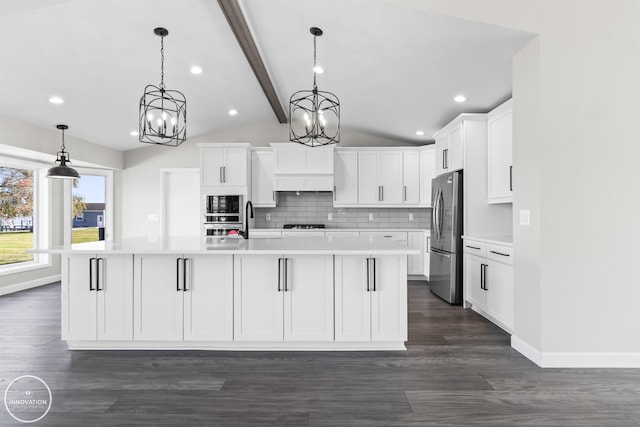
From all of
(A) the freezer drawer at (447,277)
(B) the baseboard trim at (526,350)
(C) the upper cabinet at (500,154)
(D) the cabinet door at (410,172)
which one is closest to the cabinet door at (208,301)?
(B) the baseboard trim at (526,350)

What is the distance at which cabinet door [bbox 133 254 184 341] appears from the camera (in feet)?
9.52

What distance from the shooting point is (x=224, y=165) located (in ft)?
19.5

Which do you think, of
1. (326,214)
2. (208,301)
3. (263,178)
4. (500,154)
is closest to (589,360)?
(500,154)

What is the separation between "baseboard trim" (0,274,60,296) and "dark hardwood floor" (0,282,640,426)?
2.32 m

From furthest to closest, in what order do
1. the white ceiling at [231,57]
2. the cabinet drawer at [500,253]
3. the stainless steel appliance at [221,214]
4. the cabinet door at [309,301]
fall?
the stainless steel appliance at [221,214] < the cabinet drawer at [500,253] < the white ceiling at [231,57] < the cabinet door at [309,301]

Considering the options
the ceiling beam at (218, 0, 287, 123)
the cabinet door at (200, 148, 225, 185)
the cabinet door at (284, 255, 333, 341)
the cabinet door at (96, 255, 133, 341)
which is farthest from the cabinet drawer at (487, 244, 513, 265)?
the cabinet door at (200, 148, 225, 185)

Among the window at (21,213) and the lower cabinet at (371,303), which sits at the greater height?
the window at (21,213)

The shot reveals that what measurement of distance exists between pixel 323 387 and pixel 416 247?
4.17 metres

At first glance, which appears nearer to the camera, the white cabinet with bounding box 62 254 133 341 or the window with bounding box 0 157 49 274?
the white cabinet with bounding box 62 254 133 341

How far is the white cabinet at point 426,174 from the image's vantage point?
620 centimetres

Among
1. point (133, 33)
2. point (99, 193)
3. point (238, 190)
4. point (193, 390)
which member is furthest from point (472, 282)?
point (99, 193)

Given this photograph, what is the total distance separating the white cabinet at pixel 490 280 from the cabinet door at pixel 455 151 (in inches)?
37.6

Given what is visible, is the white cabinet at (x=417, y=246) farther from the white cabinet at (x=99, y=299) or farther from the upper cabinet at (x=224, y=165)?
the white cabinet at (x=99, y=299)

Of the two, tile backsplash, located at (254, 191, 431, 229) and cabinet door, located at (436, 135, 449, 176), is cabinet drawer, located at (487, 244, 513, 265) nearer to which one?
cabinet door, located at (436, 135, 449, 176)
